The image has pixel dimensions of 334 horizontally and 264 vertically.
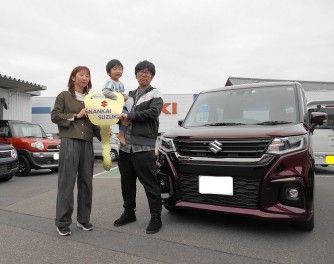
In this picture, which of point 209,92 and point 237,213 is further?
point 209,92

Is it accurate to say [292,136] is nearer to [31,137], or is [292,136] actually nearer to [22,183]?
[22,183]

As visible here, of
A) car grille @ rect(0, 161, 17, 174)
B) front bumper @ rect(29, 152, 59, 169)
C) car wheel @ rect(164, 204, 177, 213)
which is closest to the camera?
car wheel @ rect(164, 204, 177, 213)

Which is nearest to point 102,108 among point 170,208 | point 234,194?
point 170,208

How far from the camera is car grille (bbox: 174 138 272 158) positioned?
9.40ft

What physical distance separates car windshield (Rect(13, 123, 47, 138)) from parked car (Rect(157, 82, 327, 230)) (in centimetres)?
650

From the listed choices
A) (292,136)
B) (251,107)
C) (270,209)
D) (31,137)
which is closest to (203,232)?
(270,209)

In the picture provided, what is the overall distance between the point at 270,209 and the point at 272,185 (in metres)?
0.23

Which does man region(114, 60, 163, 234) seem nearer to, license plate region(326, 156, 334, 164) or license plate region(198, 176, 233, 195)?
license plate region(198, 176, 233, 195)

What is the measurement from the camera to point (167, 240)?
299 centimetres

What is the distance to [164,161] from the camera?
134 inches

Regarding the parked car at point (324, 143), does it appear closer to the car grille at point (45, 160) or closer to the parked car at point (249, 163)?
the parked car at point (249, 163)

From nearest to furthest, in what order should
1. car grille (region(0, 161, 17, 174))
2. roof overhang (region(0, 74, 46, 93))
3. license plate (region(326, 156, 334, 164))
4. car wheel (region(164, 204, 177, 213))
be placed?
car wheel (region(164, 204, 177, 213)), car grille (region(0, 161, 17, 174)), license plate (region(326, 156, 334, 164)), roof overhang (region(0, 74, 46, 93))

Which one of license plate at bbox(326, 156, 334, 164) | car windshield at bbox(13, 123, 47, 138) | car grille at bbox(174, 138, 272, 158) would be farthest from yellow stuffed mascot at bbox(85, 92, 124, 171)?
car windshield at bbox(13, 123, 47, 138)

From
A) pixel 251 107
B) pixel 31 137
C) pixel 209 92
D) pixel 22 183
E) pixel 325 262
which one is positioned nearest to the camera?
pixel 325 262
